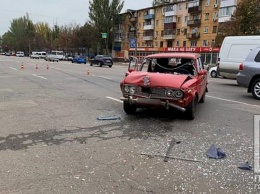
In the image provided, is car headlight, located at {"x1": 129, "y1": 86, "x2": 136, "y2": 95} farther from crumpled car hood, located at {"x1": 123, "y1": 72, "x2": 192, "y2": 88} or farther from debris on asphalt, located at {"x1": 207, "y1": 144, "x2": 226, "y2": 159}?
debris on asphalt, located at {"x1": 207, "y1": 144, "x2": 226, "y2": 159}

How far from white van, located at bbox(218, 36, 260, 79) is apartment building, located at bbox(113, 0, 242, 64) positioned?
2801cm

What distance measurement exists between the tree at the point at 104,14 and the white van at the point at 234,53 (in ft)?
190

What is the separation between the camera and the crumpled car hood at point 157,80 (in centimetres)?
622

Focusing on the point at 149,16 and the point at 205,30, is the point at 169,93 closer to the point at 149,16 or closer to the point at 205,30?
the point at 205,30

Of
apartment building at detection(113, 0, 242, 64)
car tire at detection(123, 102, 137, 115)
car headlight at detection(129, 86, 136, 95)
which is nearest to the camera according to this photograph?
car headlight at detection(129, 86, 136, 95)

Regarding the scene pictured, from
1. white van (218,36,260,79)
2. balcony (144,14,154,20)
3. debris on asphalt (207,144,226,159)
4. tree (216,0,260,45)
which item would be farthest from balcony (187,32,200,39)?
debris on asphalt (207,144,226,159)

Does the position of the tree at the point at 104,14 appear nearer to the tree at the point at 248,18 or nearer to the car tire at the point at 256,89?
the tree at the point at 248,18

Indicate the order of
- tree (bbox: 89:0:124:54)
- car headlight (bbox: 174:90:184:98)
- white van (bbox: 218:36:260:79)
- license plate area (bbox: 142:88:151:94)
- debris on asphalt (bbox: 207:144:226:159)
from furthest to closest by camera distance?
tree (bbox: 89:0:124:54), white van (bbox: 218:36:260:79), license plate area (bbox: 142:88:151:94), car headlight (bbox: 174:90:184:98), debris on asphalt (bbox: 207:144:226:159)

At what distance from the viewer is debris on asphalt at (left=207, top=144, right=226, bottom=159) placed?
14.5 ft

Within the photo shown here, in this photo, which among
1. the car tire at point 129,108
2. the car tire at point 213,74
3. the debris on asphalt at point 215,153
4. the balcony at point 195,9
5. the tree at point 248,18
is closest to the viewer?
the debris on asphalt at point 215,153

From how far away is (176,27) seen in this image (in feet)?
212

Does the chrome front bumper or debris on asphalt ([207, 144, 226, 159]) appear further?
the chrome front bumper

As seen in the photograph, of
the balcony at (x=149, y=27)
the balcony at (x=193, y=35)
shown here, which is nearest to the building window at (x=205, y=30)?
the balcony at (x=193, y=35)

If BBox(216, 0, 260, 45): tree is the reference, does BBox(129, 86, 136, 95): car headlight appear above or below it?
below
